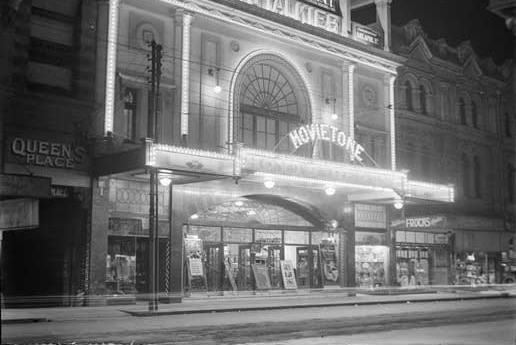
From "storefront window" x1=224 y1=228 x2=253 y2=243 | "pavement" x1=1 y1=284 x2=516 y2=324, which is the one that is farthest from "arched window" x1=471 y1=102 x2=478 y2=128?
"storefront window" x1=224 y1=228 x2=253 y2=243

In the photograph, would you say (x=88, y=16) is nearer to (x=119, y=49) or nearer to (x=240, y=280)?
(x=119, y=49)

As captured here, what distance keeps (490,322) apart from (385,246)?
705 inches

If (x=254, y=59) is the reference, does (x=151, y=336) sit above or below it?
below

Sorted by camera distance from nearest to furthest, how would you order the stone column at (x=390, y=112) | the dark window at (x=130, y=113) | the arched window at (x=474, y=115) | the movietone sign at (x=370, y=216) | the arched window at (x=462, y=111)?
the dark window at (x=130, y=113) < the movietone sign at (x=370, y=216) < the stone column at (x=390, y=112) < the arched window at (x=462, y=111) < the arched window at (x=474, y=115)

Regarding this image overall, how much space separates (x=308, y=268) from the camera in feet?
113

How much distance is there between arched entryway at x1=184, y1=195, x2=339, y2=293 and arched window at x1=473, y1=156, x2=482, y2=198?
1481 cm

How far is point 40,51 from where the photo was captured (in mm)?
25156

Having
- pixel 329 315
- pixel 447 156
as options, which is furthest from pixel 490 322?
pixel 447 156

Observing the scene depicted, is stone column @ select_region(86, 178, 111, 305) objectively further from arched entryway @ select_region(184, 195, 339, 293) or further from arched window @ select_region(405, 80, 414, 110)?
arched window @ select_region(405, 80, 414, 110)

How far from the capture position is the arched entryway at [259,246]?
1182 inches

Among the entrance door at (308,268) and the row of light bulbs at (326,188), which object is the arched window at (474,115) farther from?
the entrance door at (308,268)

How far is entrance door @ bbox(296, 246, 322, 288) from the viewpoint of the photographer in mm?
34125

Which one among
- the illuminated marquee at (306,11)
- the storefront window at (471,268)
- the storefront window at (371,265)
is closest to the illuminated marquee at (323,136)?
the illuminated marquee at (306,11)

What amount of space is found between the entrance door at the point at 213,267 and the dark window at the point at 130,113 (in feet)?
20.5
